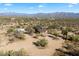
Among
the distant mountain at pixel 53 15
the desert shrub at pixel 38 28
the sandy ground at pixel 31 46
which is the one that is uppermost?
the distant mountain at pixel 53 15

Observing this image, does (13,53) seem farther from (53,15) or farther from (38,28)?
A: (53,15)

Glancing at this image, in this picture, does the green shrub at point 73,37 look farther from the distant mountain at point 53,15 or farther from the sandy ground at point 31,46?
the distant mountain at point 53,15

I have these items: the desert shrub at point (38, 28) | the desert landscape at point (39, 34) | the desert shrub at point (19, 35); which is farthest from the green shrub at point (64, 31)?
the desert shrub at point (19, 35)

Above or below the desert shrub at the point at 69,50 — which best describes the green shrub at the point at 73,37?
above

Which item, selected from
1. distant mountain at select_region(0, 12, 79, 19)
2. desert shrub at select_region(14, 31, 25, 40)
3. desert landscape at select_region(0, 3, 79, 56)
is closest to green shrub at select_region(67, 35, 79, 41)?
desert landscape at select_region(0, 3, 79, 56)

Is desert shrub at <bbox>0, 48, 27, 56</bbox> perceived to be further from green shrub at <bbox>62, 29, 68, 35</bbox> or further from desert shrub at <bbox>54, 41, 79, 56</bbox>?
green shrub at <bbox>62, 29, 68, 35</bbox>

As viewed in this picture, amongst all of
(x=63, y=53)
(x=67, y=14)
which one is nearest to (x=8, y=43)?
(x=63, y=53)

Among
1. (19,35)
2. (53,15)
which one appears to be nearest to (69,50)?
(53,15)
